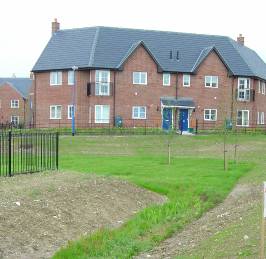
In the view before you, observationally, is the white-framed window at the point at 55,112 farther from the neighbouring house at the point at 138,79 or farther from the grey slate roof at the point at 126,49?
the grey slate roof at the point at 126,49

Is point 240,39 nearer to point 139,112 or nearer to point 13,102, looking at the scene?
point 139,112

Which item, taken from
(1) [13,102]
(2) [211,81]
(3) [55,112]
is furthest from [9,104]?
(2) [211,81]

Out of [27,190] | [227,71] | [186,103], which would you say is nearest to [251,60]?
[227,71]

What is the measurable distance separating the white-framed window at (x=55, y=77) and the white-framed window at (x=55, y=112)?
218 centimetres

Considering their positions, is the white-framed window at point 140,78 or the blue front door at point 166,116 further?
the blue front door at point 166,116

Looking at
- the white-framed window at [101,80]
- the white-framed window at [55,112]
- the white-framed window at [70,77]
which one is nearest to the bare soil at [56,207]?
the white-framed window at [101,80]

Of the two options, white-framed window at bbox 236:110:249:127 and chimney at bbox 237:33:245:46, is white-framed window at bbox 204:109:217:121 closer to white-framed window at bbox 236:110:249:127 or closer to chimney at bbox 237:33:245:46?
white-framed window at bbox 236:110:249:127

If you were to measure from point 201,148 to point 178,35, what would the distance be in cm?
2102

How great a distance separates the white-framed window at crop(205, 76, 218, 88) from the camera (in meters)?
54.6

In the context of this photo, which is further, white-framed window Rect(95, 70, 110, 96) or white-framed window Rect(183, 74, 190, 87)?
white-framed window Rect(183, 74, 190, 87)

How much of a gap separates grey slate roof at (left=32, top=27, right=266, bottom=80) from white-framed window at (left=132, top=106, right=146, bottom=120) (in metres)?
4.12

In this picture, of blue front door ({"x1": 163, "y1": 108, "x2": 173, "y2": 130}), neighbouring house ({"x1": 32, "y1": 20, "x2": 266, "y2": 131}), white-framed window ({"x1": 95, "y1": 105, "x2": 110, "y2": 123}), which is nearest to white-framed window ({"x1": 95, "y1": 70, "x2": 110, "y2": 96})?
neighbouring house ({"x1": 32, "y1": 20, "x2": 266, "y2": 131})

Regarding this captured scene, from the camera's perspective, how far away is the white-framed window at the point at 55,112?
2090 inches

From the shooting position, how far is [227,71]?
54875 mm
